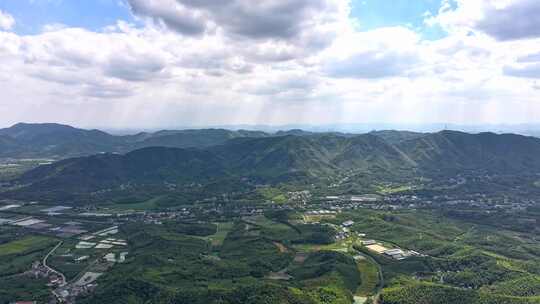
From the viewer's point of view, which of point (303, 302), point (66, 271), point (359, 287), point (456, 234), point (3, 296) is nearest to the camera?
point (303, 302)

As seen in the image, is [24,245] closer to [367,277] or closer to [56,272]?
[56,272]

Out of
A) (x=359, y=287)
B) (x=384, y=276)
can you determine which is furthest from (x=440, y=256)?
(x=359, y=287)

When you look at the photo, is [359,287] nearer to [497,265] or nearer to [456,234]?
[497,265]

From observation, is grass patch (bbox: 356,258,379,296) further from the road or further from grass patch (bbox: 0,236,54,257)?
grass patch (bbox: 0,236,54,257)

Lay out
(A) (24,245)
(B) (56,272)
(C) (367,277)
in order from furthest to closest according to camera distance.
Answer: (A) (24,245), (B) (56,272), (C) (367,277)

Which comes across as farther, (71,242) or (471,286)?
(71,242)

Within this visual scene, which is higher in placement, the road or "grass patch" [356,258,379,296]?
"grass patch" [356,258,379,296]

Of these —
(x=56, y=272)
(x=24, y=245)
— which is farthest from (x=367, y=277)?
(x=24, y=245)

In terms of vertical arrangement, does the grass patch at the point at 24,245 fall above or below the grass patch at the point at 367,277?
below

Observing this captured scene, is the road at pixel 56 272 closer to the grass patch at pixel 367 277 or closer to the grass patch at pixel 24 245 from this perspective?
the grass patch at pixel 24 245

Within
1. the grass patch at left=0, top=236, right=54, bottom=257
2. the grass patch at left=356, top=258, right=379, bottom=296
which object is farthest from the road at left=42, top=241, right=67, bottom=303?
the grass patch at left=356, top=258, right=379, bottom=296

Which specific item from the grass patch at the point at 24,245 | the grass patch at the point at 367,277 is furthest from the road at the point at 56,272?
the grass patch at the point at 367,277
